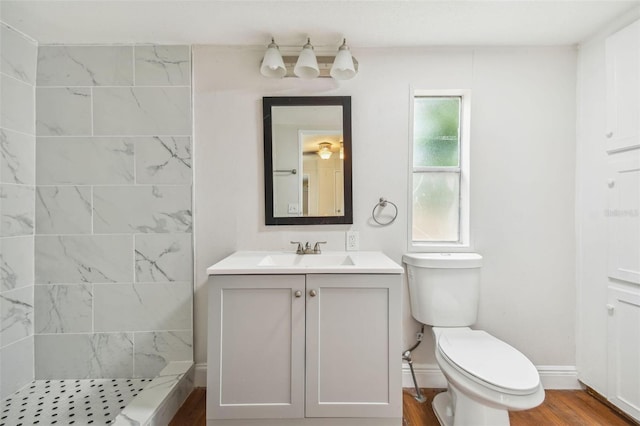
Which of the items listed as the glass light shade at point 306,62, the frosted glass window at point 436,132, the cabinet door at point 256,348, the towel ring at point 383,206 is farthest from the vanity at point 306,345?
the glass light shade at point 306,62

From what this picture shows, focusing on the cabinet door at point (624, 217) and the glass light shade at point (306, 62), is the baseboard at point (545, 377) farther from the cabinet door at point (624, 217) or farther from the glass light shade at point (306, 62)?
the glass light shade at point (306, 62)

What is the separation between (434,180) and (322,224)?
80 cm

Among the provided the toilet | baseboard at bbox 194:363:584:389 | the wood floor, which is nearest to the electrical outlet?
the toilet

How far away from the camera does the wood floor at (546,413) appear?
4.74 ft

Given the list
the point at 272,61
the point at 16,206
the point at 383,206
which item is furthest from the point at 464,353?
the point at 16,206

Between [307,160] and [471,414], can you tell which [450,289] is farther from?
[307,160]

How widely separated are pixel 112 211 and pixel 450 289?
206 cm

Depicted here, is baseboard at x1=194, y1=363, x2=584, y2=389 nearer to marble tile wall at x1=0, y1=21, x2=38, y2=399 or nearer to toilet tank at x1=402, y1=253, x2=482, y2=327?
toilet tank at x1=402, y1=253, x2=482, y2=327

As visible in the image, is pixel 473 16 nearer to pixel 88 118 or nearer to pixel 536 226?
pixel 536 226

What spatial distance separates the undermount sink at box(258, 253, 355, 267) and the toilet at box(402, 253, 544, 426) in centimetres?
40

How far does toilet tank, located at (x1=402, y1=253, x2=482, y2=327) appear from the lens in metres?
1.59

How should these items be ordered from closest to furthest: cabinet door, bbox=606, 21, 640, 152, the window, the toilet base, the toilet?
the toilet < the toilet base < cabinet door, bbox=606, 21, 640, 152 < the window

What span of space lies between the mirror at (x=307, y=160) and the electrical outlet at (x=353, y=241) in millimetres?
91

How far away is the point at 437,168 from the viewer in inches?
72.4
